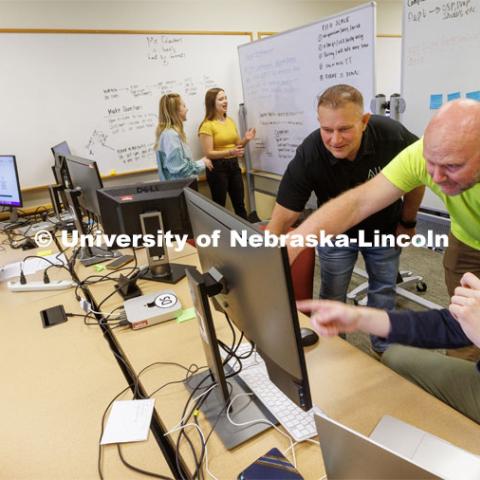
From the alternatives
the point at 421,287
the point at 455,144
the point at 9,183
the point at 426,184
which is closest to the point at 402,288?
the point at 421,287

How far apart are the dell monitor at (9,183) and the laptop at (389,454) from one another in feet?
8.98

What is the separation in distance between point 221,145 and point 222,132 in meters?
0.12

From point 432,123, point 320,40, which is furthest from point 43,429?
point 320,40

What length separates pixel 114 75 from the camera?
3.43 meters

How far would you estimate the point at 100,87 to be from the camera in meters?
3.40

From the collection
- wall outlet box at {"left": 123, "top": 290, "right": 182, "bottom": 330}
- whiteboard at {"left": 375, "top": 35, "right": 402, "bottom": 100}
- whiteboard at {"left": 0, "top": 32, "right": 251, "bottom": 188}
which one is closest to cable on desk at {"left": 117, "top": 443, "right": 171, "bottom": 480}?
wall outlet box at {"left": 123, "top": 290, "right": 182, "bottom": 330}

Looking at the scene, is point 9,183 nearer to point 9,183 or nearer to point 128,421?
point 9,183

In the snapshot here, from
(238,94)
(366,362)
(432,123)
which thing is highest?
(238,94)

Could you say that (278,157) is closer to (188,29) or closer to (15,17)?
(188,29)

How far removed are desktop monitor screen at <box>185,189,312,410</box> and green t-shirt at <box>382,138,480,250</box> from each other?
0.85m

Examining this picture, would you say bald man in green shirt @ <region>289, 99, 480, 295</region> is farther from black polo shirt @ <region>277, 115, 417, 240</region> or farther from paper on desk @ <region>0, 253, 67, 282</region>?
paper on desk @ <region>0, 253, 67, 282</region>

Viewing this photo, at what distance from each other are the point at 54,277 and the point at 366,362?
4.93 feet

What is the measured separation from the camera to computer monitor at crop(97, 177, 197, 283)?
1.69 m

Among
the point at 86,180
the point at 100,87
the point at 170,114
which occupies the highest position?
the point at 100,87
